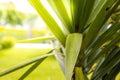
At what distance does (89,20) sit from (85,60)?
0.14m

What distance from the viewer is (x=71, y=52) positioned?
53cm

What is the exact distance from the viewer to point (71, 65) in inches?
19.9

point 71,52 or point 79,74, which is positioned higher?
point 71,52

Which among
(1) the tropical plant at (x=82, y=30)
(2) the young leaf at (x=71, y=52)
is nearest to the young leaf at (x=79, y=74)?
(1) the tropical plant at (x=82, y=30)

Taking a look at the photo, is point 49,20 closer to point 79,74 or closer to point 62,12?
point 62,12

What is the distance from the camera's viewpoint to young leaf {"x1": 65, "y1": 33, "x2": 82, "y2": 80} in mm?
499

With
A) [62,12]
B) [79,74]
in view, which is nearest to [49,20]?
Result: [62,12]

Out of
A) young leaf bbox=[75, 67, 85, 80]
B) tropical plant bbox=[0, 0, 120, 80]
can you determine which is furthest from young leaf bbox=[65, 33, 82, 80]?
Result: young leaf bbox=[75, 67, 85, 80]

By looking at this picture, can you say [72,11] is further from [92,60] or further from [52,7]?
[92,60]

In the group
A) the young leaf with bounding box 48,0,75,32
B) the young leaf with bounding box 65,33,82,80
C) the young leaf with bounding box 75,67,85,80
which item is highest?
the young leaf with bounding box 48,0,75,32

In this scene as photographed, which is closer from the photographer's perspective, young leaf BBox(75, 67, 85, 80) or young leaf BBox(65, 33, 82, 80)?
young leaf BBox(65, 33, 82, 80)

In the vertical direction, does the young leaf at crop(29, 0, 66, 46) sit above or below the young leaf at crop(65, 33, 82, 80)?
above

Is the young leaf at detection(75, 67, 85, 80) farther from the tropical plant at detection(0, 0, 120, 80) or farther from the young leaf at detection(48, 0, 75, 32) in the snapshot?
the young leaf at detection(48, 0, 75, 32)

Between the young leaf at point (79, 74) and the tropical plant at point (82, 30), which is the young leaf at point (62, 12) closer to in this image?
the tropical plant at point (82, 30)
